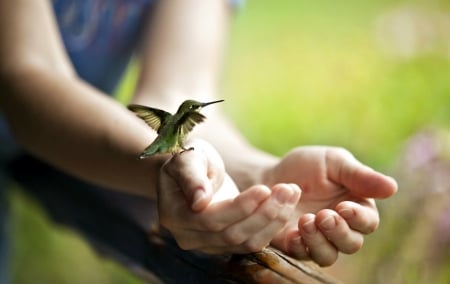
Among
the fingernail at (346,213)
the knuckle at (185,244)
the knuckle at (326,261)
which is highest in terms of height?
the fingernail at (346,213)

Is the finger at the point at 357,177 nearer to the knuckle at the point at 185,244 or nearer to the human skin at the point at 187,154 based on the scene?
the human skin at the point at 187,154

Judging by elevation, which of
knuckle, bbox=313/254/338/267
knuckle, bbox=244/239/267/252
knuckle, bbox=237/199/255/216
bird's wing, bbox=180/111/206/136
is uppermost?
bird's wing, bbox=180/111/206/136

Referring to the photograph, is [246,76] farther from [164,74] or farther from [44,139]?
[44,139]

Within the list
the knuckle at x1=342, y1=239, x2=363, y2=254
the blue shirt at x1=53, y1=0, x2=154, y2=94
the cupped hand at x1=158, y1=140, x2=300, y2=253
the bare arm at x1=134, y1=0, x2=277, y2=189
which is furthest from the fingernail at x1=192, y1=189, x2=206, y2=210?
the blue shirt at x1=53, y1=0, x2=154, y2=94

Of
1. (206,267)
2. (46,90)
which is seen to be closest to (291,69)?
(46,90)

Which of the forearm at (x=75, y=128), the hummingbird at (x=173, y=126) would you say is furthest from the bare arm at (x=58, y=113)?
the hummingbird at (x=173, y=126)

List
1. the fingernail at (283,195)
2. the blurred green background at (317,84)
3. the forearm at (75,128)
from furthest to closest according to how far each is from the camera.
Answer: the blurred green background at (317,84) → the forearm at (75,128) → the fingernail at (283,195)

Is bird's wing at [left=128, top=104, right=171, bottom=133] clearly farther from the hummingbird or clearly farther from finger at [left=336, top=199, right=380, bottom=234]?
finger at [left=336, top=199, right=380, bottom=234]

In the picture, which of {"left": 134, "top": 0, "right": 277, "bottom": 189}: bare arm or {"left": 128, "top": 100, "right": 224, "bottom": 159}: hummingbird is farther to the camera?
{"left": 134, "top": 0, "right": 277, "bottom": 189}: bare arm
